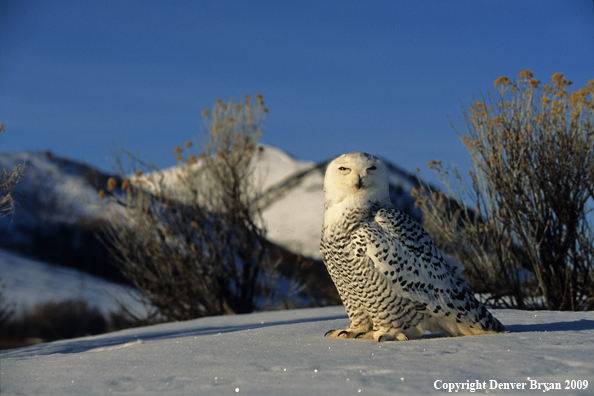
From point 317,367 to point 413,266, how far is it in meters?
0.85

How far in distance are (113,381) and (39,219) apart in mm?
15961

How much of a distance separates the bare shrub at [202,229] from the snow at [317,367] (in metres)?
3.62

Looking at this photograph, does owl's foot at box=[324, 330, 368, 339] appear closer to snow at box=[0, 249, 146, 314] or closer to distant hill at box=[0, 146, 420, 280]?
distant hill at box=[0, 146, 420, 280]

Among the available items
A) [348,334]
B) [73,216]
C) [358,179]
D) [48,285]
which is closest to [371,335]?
[348,334]

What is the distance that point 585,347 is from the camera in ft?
8.88

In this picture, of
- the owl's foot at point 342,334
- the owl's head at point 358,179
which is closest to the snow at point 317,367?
the owl's foot at point 342,334

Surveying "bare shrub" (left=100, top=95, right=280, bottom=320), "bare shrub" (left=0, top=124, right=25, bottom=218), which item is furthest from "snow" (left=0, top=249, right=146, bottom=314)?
"bare shrub" (left=0, top=124, right=25, bottom=218)

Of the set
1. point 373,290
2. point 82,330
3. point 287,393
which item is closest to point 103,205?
point 373,290

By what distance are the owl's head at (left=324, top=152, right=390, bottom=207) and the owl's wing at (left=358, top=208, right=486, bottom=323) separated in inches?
4.7

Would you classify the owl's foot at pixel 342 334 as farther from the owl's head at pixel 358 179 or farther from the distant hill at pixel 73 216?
the distant hill at pixel 73 216

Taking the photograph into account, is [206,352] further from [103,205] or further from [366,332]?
[103,205]

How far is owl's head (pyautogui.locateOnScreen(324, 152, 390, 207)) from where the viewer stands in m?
2.97

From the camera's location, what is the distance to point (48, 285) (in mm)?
12781

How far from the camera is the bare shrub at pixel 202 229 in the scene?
692cm
